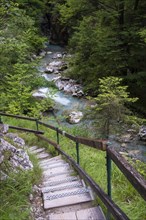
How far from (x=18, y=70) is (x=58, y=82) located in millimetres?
5786

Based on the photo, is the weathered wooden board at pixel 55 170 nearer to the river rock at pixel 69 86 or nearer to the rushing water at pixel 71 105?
the rushing water at pixel 71 105

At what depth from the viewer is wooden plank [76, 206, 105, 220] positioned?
9.66 ft

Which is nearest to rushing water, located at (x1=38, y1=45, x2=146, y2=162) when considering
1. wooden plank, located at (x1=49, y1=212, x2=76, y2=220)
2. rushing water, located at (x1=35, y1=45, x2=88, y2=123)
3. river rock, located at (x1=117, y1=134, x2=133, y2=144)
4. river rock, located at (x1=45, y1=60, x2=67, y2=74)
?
rushing water, located at (x1=35, y1=45, x2=88, y2=123)

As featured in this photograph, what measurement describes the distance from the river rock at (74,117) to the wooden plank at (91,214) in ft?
30.9

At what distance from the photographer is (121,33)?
42.7 feet

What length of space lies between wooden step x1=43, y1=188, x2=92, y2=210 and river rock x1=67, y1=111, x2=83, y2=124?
8.84 meters

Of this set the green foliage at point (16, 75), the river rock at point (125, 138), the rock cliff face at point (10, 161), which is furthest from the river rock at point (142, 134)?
the rock cliff face at point (10, 161)

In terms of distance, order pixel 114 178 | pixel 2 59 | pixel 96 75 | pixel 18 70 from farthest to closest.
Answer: pixel 96 75 → pixel 18 70 → pixel 2 59 → pixel 114 178

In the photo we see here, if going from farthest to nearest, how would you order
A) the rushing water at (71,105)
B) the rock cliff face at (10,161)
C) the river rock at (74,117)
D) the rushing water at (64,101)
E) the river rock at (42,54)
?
the river rock at (42,54) < the rushing water at (64,101) < the river rock at (74,117) < the rushing water at (71,105) < the rock cliff face at (10,161)

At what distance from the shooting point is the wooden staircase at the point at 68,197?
3047mm

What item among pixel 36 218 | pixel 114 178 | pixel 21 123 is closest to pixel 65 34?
pixel 21 123

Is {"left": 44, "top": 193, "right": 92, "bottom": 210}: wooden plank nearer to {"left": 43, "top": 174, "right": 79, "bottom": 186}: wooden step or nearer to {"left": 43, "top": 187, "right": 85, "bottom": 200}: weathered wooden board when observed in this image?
{"left": 43, "top": 187, "right": 85, "bottom": 200}: weathered wooden board

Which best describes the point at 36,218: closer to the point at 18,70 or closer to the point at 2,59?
the point at 2,59

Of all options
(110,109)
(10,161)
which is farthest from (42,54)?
(10,161)
